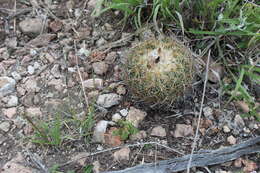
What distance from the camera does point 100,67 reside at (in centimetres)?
212

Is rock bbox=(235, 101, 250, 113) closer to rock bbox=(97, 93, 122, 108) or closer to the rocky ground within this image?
the rocky ground

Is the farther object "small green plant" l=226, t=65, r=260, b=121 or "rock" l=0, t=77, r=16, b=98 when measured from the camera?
"rock" l=0, t=77, r=16, b=98

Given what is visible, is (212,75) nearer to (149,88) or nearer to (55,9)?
(149,88)

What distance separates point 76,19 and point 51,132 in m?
0.95

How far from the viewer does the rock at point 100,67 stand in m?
2.11

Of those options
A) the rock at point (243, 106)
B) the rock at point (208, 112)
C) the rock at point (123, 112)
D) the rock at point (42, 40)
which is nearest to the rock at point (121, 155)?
the rock at point (123, 112)

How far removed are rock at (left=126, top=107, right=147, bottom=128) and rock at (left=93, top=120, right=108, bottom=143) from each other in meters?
0.14

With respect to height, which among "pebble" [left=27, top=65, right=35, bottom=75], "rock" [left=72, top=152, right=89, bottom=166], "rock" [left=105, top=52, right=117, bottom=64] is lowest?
"rock" [left=72, top=152, right=89, bottom=166]

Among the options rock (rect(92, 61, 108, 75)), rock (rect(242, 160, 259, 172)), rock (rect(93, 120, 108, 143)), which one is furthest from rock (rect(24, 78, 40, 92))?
rock (rect(242, 160, 259, 172))

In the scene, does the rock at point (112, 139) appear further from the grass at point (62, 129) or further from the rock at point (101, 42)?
the rock at point (101, 42)

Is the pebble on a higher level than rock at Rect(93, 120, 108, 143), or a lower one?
higher

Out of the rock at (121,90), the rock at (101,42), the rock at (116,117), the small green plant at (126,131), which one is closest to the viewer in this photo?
the small green plant at (126,131)

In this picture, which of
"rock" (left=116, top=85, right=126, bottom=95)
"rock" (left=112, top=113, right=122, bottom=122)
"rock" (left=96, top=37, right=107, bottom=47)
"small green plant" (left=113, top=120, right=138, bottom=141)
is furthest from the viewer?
"rock" (left=96, top=37, right=107, bottom=47)

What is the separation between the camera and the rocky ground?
1.78 meters
